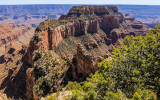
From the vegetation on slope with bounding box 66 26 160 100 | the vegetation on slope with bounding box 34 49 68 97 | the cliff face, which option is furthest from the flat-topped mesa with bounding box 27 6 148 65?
the vegetation on slope with bounding box 66 26 160 100

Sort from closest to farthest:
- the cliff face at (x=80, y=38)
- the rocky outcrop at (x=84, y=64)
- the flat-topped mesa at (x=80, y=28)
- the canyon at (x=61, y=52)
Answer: the rocky outcrop at (x=84, y=64) < the cliff face at (x=80, y=38) < the canyon at (x=61, y=52) < the flat-topped mesa at (x=80, y=28)

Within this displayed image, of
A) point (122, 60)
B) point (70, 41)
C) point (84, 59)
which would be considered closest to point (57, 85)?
point (84, 59)

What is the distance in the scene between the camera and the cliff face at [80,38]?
127ft

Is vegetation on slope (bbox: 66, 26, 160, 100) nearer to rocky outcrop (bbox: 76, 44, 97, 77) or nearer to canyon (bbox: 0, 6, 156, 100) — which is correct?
canyon (bbox: 0, 6, 156, 100)

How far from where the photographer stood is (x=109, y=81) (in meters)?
17.4

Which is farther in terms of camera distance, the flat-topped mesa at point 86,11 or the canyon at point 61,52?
the flat-topped mesa at point 86,11

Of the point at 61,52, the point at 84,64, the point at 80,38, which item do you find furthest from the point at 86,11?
the point at 84,64

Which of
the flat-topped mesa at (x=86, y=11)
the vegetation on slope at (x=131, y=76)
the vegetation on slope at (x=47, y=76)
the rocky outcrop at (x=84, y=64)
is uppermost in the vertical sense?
the flat-topped mesa at (x=86, y=11)

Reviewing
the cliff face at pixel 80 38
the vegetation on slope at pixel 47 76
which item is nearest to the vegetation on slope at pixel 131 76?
the cliff face at pixel 80 38

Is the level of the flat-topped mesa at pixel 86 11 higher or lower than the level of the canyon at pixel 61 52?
higher

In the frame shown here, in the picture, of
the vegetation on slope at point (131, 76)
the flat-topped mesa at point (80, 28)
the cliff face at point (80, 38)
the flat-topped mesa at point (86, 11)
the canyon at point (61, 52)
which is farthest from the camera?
the flat-topped mesa at point (86, 11)

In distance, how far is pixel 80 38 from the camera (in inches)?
3905

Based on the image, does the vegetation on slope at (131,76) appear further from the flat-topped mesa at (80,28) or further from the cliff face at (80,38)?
the flat-topped mesa at (80,28)

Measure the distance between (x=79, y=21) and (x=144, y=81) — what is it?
88.9 metres
